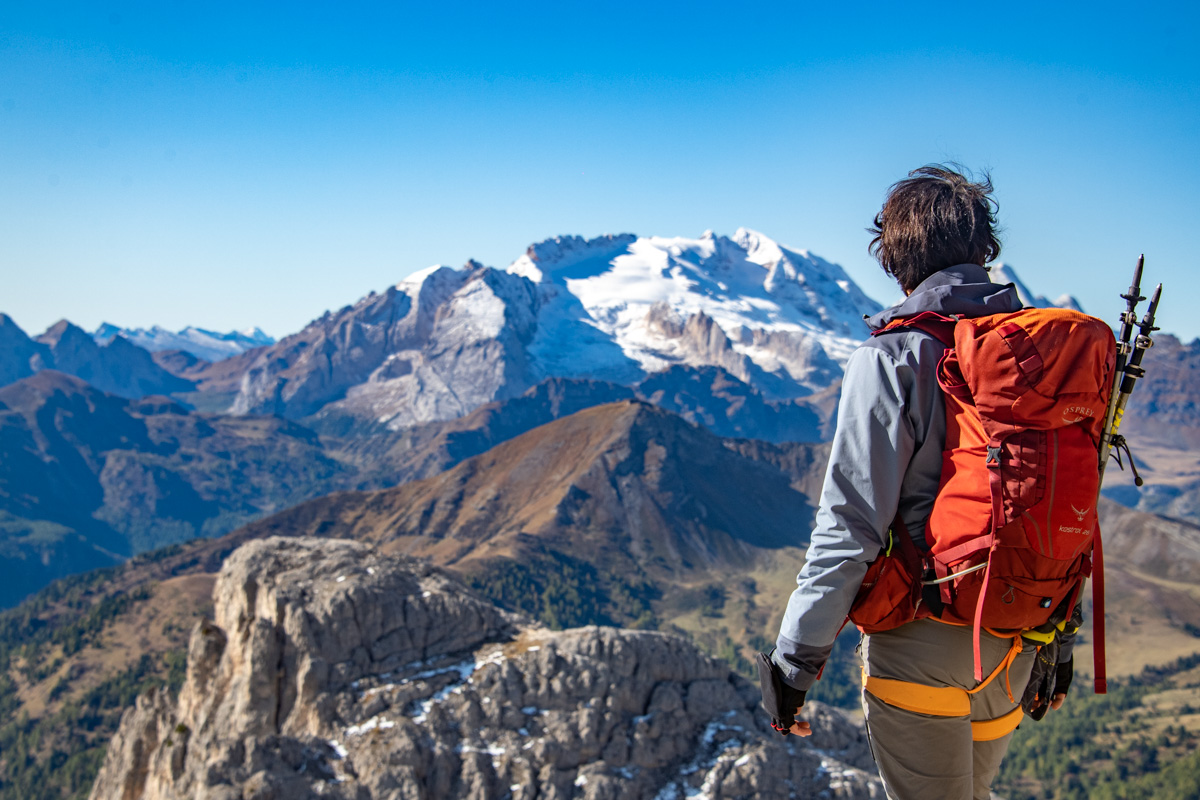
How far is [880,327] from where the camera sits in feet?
19.7

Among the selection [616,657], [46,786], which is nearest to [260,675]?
[616,657]

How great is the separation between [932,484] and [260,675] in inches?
1817

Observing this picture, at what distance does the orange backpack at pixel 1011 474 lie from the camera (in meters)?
5.03

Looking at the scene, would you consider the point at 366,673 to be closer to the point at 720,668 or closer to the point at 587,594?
the point at 720,668

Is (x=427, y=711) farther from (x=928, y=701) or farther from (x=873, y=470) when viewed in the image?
(x=873, y=470)

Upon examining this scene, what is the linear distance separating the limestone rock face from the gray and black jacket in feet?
112

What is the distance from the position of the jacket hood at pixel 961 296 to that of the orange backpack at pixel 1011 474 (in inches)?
6.4

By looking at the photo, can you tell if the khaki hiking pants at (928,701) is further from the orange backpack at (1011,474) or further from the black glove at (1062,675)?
the black glove at (1062,675)

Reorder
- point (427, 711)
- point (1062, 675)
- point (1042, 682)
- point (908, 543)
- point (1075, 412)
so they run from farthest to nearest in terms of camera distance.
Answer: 1. point (427, 711)
2. point (1062, 675)
3. point (1042, 682)
4. point (908, 543)
5. point (1075, 412)

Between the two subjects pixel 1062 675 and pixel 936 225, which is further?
pixel 1062 675

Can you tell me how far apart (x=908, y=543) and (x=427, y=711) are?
38269 millimetres

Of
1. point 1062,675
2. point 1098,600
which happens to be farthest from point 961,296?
point 1062,675

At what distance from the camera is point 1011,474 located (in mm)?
5066

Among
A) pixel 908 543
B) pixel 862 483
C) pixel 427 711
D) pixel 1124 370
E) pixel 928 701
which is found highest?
pixel 1124 370
